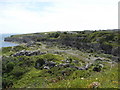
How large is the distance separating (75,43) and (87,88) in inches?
4097

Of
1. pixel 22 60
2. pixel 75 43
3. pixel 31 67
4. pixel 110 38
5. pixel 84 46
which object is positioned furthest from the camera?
pixel 75 43

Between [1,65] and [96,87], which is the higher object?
[96,87]

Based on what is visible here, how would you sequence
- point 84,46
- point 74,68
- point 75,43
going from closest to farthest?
point 74,68, point 84,46, point 75,43

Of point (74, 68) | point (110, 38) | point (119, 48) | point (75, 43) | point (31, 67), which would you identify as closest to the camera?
point (74, 68)

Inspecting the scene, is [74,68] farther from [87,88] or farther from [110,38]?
[110,38]

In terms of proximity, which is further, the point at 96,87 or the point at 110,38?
the point at 110,38

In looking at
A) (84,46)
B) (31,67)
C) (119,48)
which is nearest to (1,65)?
(31,67)

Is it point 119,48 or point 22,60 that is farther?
point 119,48

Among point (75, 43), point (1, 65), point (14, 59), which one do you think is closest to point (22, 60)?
point (14, 59)

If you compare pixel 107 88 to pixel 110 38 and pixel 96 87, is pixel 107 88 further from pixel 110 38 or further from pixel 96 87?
pixel 110 38

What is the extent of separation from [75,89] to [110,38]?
87.8 metres

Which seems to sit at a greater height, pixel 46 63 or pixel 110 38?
pixel 110 38

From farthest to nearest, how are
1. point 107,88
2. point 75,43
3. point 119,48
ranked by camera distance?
point 75,43, point 119,48, point 107,88

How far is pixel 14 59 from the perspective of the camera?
52906 millimetres
